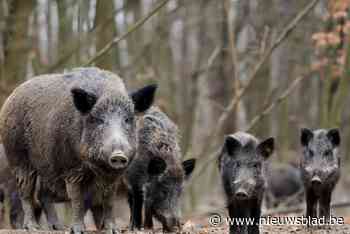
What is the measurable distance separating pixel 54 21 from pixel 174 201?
17620 mm

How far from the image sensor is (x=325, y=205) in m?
9.55

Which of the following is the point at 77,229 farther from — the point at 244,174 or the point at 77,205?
the point at 244,174

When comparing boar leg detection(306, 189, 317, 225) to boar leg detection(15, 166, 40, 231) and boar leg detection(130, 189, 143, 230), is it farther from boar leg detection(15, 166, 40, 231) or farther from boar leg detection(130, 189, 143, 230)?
boar leg detection(15, 166, 40, 231)

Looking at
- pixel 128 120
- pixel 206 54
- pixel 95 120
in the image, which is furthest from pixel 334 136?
pixel 206 54

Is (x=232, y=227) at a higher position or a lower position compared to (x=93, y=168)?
lower

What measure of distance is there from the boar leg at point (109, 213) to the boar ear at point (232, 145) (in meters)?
1.23

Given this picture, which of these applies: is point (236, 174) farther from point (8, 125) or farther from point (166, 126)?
point (8, 125)

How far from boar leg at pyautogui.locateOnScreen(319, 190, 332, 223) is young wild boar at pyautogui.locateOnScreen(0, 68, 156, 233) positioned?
2307 millimetres

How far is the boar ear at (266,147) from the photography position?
8.53m

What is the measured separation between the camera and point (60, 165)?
347 inches

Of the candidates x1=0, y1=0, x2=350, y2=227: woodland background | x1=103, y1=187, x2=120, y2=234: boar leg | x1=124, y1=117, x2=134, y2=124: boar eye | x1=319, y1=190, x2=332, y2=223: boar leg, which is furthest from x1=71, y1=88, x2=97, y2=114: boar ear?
x1=0, y1=0, x2=350, y2=227: woodland background

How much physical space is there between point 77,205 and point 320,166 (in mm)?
2673

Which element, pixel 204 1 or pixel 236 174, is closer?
pixel 236 174

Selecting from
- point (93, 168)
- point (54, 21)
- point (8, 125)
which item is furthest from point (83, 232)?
point (54, 21)
